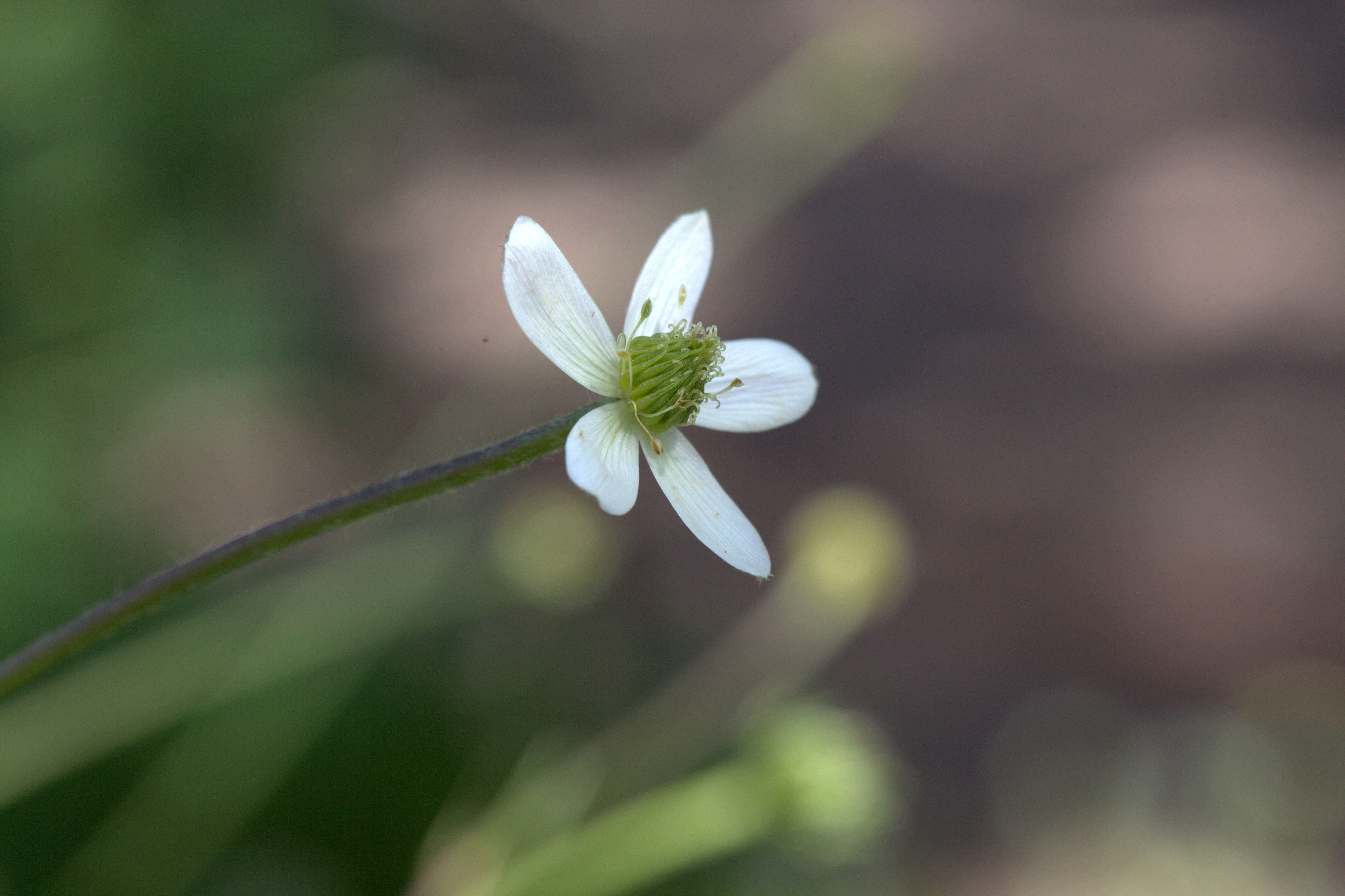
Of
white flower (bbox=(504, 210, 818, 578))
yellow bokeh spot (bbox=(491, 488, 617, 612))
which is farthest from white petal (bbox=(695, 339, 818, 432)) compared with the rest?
yellow bokeh spot (bbox=(491, 488, 617, 612))

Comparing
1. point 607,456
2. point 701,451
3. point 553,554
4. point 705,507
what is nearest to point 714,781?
point 553,554

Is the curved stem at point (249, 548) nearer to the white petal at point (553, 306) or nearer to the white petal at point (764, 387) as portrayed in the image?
the white petal at point (553, 306)

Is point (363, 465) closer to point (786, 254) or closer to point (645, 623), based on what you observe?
point (645, 623)

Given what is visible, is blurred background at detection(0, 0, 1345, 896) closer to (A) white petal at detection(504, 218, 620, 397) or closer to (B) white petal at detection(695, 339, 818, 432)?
(A) white petal at detection(504, 218, 620, 397)

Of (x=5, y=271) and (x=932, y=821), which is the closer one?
(x=5, y=271)

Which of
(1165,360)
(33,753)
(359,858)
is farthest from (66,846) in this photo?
(1165,360)

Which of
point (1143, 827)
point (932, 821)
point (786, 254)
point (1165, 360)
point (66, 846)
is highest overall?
point (786, 254)
